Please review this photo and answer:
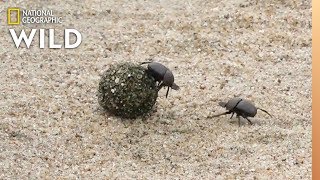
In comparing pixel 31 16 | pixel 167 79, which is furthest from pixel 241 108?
pixel 31 16

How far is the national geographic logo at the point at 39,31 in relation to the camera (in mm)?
5906

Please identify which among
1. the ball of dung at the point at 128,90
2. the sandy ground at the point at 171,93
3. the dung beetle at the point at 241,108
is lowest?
the sandy ground at the point at 171,93

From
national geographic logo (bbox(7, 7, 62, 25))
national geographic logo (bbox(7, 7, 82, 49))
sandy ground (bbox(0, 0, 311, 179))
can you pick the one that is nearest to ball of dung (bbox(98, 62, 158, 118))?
sandy ground (bbox(0, 0, 311, 179))

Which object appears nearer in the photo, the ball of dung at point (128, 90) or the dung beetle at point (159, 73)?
the ball of dung at point (128, 90)

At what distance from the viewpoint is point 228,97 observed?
5203 millimetres

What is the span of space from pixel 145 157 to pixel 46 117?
93 centimetres

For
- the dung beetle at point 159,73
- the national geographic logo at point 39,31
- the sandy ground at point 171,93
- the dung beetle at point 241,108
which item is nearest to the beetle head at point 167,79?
the dung beetle at point 159,73

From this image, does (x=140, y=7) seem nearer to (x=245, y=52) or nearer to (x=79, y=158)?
(x=245, y=52)

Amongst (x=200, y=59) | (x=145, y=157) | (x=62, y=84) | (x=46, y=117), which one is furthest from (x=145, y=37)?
(x=145, y=157)

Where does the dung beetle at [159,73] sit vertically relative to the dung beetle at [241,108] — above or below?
above

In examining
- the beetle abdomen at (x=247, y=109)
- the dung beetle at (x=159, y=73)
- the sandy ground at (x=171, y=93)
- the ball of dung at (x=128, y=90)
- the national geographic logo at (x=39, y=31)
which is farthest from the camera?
the national geographic logo at (x=39, y=31)

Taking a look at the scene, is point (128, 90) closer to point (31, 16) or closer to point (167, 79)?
point (167, 79)

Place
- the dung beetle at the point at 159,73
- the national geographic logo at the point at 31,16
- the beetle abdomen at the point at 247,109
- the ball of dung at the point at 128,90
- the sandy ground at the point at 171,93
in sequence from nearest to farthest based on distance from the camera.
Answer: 1. the sandy ground at the point at 171,93
2. the ball of dung at the point at 128,90
3. the dung beetle at the point at 159,73
4. the beetle abdomen at the point at 247,109
5. the national geographic logo at the point at 31,16

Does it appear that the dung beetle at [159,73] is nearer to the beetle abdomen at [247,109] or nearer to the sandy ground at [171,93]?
the sandy ground at [171,93]
